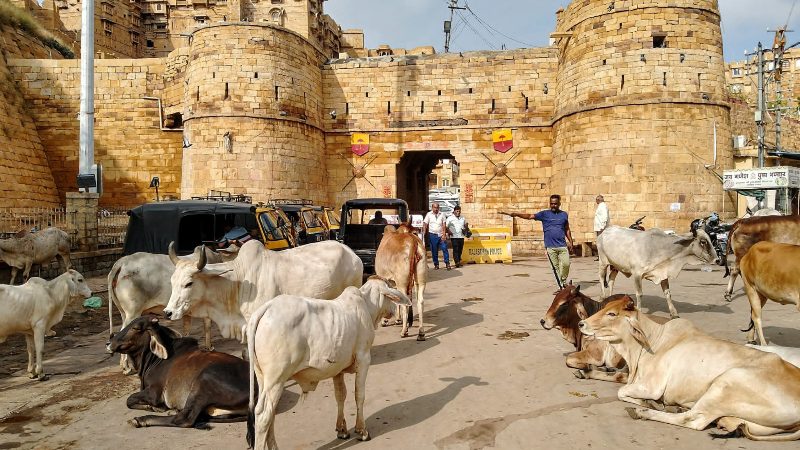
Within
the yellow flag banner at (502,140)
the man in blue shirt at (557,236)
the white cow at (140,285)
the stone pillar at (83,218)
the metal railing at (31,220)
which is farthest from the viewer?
the yellow flag banner at (502,140)

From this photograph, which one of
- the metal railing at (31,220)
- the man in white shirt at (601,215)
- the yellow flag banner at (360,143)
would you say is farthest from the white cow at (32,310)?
the yellow flag banner at (360,143)

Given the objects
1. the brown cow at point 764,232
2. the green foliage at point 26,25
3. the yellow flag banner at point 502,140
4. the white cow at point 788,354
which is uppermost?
the green foliage at point 26,25

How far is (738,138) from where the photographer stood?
25.4 metres

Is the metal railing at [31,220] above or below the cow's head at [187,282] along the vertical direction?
above

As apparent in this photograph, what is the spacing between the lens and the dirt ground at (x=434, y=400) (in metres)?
4.04

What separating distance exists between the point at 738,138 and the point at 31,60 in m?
36.8

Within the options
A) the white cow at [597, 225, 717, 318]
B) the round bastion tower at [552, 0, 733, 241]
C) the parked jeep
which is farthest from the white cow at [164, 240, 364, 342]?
the round bastion tower at [552, 0, 733, 241]

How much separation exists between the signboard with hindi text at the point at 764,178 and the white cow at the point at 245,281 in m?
18.7

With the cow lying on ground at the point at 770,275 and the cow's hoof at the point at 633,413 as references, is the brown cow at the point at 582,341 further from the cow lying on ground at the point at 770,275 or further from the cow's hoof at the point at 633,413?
the cow lying on ground at the point at 770,275

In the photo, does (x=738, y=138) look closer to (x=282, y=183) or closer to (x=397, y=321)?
(x=282, y=183)

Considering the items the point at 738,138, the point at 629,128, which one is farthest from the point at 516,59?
the point at 738,138

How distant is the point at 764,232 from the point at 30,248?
14.6 metres

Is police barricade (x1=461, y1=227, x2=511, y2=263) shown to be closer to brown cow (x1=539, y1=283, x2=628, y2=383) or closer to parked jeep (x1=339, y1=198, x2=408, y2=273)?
parked jeep (x1=339, y1=198, x2=408, y2=273)

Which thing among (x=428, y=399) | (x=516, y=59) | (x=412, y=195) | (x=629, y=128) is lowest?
(x=428, y=399)
